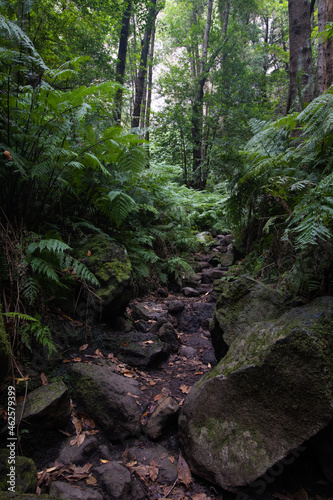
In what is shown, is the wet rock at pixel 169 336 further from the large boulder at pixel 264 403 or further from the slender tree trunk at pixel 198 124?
the slender tree trunk at pixel 198 124

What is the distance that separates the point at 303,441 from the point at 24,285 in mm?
2248

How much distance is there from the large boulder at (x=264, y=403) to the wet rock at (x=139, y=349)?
0.91 m

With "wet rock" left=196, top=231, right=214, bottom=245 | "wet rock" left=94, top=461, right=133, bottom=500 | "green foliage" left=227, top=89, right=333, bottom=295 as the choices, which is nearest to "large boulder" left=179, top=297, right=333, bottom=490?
"green foliage" left=227, top=89, right=333, bottom=295

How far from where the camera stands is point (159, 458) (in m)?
2.00

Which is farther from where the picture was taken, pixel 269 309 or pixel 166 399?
pixel 269 309

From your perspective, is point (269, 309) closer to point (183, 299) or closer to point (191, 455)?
point (191, 455)

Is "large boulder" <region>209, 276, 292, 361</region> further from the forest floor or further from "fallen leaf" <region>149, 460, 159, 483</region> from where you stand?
"fallen leaf" <region>149, 460, 159, 483</region>

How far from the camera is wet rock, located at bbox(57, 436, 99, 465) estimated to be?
5.91 feet

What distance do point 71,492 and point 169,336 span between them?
6.76 feet

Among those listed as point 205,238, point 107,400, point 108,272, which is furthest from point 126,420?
point 205,238

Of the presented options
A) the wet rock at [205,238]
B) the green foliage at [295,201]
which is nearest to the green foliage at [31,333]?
the green foliage at [295,201]

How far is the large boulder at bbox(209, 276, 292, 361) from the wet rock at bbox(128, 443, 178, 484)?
113 centimetres

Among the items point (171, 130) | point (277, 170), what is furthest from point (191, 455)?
point (171, 130)

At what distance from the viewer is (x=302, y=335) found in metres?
1.82
